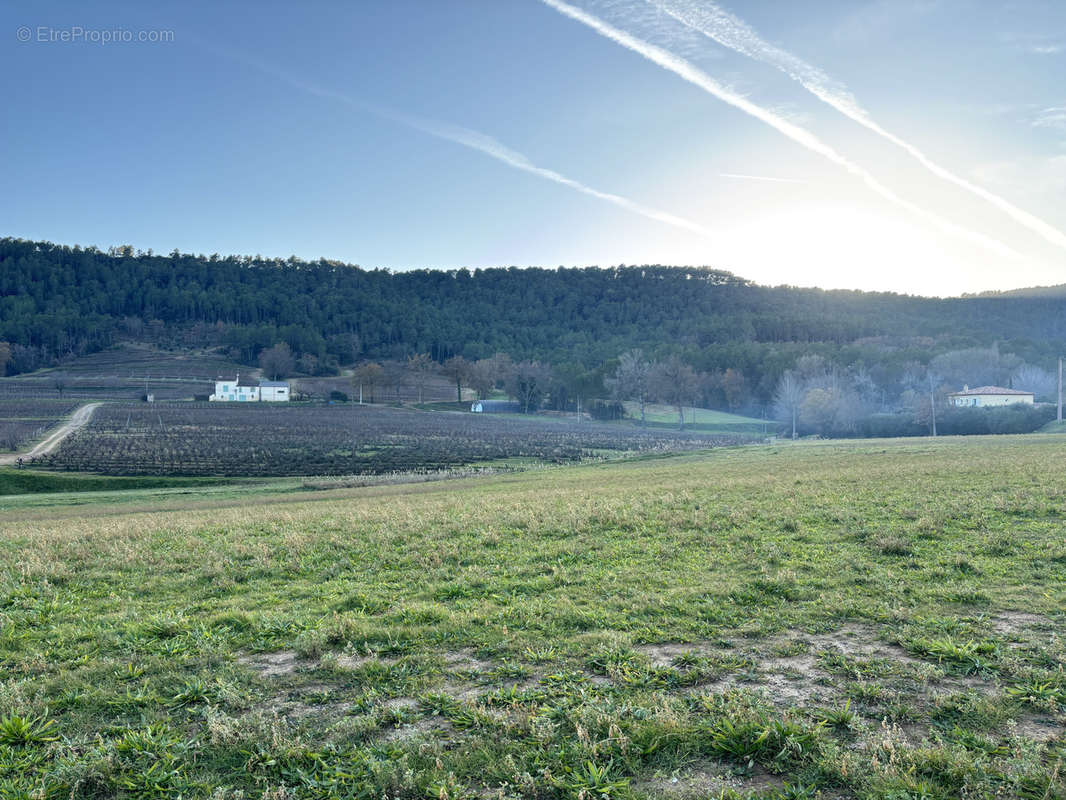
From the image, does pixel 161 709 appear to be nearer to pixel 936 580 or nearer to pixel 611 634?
pixel 611 634

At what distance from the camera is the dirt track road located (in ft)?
180

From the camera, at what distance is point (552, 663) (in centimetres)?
702

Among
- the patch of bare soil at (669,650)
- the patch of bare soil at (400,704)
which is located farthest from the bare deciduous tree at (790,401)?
the patch of bare soil at (400,704)

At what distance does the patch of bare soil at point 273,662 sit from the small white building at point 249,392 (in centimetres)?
15771

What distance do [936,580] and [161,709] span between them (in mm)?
10186

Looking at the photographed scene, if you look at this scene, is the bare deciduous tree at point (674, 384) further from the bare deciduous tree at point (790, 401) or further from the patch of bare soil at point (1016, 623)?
the patch of bare soil at point (1016, 623)

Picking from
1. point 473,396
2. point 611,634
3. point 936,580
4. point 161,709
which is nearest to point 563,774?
point 611,634

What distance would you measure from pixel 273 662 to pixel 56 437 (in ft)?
267

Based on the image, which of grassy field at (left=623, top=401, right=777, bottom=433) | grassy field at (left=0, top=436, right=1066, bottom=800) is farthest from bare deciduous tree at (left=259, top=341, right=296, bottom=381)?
grassy field at (left=0, top=436, right=1066, bottom=800)

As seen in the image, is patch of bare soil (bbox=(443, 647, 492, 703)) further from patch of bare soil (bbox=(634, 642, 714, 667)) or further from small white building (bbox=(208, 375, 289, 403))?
small white building (bbox=(208, 375, 289, 403))

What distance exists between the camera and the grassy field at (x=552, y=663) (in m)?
4.86

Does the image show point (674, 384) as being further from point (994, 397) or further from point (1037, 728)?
point (1037, 728)

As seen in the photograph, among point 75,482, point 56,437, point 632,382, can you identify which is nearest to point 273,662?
point 75,482

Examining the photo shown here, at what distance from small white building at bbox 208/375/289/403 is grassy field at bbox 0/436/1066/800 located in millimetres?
151035
